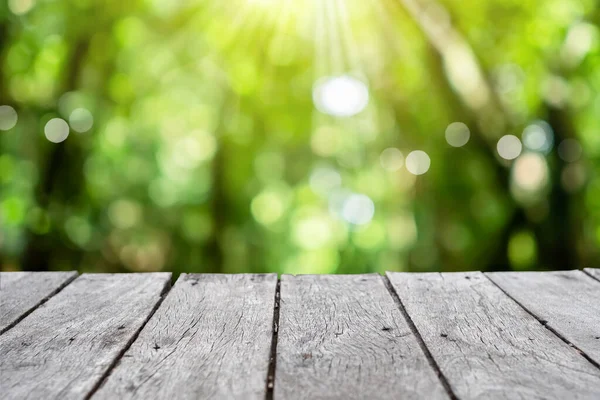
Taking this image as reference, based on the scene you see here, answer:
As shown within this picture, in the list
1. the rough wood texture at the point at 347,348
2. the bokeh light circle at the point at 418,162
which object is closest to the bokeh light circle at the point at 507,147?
the bokeh light circle at the point at 418,162

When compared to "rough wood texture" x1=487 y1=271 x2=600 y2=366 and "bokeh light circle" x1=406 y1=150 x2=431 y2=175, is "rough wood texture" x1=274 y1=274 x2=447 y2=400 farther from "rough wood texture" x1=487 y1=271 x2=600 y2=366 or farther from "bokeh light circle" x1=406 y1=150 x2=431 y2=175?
"bokeh light circle" x1=406 y1=150 x2=431 y2=175

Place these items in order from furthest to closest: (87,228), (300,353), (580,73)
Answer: (87,228)
(580,73)
(300,353)

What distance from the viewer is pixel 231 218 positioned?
7.03 m

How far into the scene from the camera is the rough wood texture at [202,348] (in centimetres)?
100

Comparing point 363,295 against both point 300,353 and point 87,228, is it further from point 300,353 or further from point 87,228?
point 87,228

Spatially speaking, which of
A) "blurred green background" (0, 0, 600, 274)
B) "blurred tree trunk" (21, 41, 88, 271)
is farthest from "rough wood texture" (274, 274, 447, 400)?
"blurred tree trunk" (21, 41, 88, 271)

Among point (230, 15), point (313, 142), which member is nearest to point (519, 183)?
point (313, 142)

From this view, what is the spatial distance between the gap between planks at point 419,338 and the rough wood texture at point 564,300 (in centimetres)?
29

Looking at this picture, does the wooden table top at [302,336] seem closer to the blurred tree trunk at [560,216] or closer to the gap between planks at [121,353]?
the gap between planks at [121,353]

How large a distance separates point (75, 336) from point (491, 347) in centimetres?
83

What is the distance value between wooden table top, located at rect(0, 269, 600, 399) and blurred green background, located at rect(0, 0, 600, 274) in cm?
478

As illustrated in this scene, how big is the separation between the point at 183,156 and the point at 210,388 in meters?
6.16

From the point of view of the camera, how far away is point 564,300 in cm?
152

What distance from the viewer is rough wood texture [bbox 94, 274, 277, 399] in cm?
100
